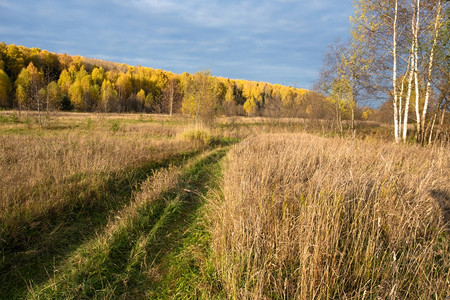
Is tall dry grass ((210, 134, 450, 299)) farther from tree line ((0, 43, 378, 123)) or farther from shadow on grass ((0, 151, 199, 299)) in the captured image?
tree line ((0, 43, 378, 123))

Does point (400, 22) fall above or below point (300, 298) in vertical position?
Answer: above

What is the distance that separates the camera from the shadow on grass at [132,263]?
2.54 metres

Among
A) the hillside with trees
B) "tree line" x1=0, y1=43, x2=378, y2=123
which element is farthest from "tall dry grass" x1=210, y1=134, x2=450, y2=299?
the hillside with trees

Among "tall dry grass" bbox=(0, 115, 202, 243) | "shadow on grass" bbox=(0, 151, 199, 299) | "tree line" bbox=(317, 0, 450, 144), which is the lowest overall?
"shadow on grass" bbox=(0, 151, 199, 299)

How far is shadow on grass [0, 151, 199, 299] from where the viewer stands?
9.24 feet

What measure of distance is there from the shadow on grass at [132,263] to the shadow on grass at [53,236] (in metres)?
0.32

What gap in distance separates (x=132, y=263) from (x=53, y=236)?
65.0 inches

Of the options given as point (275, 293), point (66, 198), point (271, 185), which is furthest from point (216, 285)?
point (66, 198)

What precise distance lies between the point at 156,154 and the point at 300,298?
319 inches

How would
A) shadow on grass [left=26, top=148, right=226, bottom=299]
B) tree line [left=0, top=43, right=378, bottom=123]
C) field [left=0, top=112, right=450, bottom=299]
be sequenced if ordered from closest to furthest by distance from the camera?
field [left=0, top=112, right=450, bottom=299] < shadow on grass [left=26, top=148, right=226, bottom=299] < tree line [left=0, top=43, right=378, bottom=123]

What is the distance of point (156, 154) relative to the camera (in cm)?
917

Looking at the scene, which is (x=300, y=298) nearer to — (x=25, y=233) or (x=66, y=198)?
(x=25, y=233)

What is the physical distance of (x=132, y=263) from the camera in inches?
118

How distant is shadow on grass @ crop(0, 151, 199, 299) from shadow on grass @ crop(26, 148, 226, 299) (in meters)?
0.32
